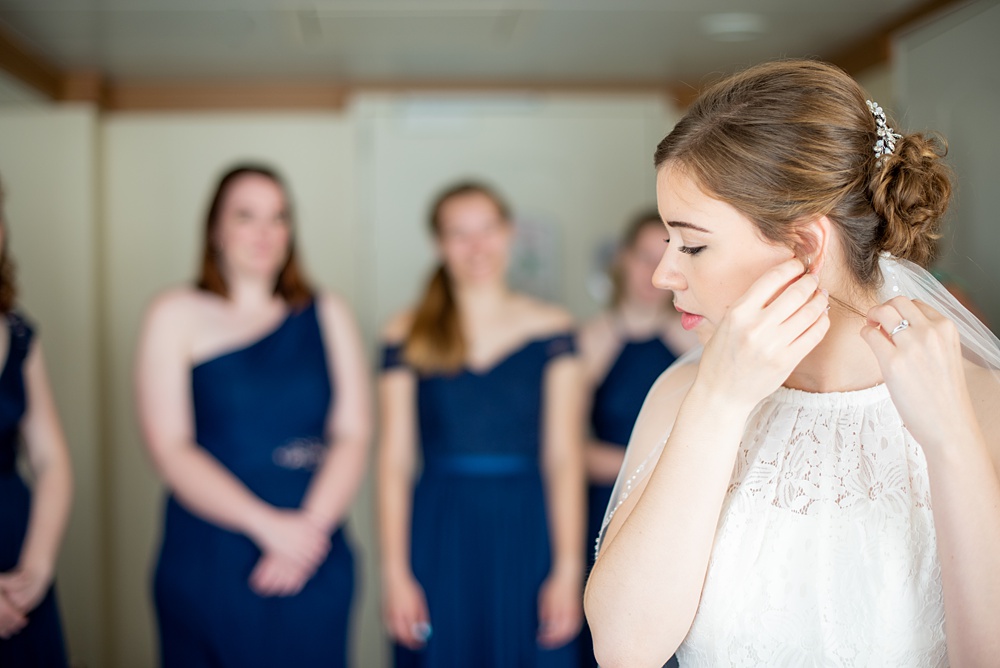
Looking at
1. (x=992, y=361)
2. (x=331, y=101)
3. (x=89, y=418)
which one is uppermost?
(x=331, y=101)

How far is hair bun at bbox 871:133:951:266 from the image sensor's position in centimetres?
116

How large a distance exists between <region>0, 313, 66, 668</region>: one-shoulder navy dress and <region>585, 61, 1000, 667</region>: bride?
1605 millimetres

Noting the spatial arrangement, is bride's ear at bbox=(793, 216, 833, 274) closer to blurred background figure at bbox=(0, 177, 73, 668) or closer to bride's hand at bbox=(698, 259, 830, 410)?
bride's hand at bbox=(698, 259, 830, 410)

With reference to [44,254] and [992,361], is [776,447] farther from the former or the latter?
[44,254]

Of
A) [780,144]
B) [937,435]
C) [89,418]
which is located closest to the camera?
[937,435]

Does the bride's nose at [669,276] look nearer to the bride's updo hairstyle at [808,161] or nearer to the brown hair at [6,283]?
the bride's updo hairstyle at [808,161]

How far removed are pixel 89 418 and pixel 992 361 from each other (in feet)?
10.1

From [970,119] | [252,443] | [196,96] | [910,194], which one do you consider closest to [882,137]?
[910,194]

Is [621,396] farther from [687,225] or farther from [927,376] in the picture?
[927,376]

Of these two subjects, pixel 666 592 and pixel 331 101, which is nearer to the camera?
pixel 666 592

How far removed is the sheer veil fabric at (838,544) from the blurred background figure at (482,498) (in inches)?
58.9

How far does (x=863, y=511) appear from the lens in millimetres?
1188

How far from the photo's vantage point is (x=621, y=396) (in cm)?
291

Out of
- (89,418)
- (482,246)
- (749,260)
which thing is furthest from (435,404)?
(749,260)
